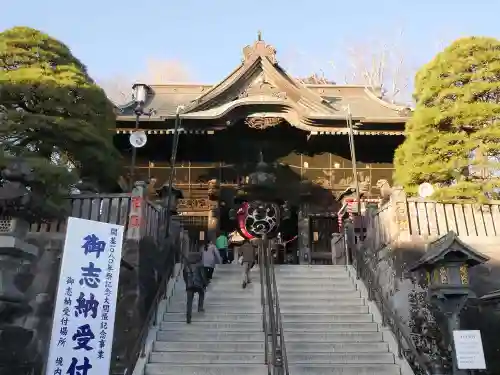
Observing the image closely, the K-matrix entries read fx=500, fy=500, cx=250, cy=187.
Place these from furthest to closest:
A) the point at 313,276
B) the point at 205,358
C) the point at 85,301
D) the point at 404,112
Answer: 1. the point at 404,112
2. the point at 313,276
3. the point at 205,358
4. the point at 85,301

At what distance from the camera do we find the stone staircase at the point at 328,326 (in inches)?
343

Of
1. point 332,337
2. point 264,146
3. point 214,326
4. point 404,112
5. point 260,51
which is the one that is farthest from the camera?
point 260,51

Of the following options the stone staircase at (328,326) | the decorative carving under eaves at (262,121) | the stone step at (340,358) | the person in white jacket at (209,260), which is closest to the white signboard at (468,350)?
the stone staircase at (328,326)

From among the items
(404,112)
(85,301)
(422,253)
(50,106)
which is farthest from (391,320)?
(404,112)

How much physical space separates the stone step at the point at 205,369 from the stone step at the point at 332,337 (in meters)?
1.23

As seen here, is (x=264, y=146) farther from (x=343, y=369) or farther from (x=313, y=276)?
(x=343, y=369)

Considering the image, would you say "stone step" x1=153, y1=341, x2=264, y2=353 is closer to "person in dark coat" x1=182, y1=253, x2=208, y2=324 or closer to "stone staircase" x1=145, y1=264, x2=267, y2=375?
"stone staircase" x1=145, y1=264, x2=267, y2=375

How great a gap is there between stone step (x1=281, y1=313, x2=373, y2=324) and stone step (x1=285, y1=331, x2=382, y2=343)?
1.59ft

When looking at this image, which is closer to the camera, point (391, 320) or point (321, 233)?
point (391, 320)

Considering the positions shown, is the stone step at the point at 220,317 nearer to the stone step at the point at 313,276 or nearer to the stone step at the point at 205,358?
the stone step at the point at 205,358

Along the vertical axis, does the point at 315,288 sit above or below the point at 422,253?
below

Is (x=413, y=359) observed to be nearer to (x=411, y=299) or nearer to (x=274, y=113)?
(x=411, y=299)

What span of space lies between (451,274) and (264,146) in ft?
37.6

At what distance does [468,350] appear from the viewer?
7.46 metres
